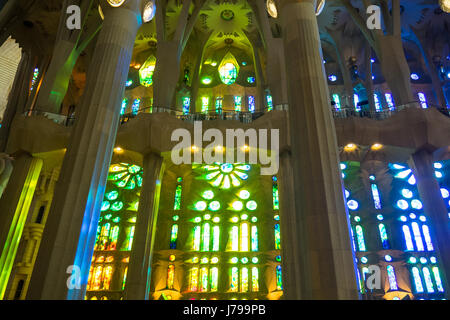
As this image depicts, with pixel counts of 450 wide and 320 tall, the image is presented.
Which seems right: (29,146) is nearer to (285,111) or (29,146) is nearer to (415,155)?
(285,111)

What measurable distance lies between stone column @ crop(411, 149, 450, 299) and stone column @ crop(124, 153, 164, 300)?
1082cm

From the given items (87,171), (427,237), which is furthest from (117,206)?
(427,237)

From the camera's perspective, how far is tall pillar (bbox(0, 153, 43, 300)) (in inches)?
531

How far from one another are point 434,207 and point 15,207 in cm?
1654

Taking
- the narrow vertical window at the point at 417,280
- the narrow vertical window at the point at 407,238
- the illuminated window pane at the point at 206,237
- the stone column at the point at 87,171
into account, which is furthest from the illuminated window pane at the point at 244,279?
the stone column at the point at 87,171

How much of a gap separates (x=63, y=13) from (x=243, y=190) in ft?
44.8

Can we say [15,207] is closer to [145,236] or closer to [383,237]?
[145,236]

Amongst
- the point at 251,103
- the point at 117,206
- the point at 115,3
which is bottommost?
the point at 117,206

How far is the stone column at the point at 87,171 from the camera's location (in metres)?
7.48

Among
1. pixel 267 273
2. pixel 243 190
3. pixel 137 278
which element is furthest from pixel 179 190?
pixel 137 278

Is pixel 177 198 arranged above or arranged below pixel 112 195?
below

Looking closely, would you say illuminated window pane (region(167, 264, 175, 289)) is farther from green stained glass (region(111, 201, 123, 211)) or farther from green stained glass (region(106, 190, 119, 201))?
green stained glass (region(106, 190, 119, 201))

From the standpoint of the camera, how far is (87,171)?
28.3 ft

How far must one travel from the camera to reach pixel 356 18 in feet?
62.8
